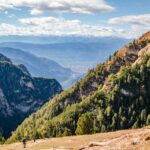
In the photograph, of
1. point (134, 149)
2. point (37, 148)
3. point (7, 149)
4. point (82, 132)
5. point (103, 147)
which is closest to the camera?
point (134, 149)

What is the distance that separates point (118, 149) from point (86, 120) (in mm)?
113460

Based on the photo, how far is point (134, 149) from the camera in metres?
69.9

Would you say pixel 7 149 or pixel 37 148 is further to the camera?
pixel 7 149

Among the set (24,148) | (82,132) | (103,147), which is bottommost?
(82,132)

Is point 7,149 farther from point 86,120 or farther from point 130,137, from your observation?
point 86,120

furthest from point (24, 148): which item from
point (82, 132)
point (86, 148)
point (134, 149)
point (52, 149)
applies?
point (82, 132)

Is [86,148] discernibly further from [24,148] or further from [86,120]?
[86,120]

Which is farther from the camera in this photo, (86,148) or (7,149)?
(7,149)

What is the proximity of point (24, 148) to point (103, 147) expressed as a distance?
38625 millimetres

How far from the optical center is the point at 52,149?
92000mm

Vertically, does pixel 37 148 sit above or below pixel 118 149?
below

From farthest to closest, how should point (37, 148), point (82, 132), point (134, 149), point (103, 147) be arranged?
point (82, 132) < point (37, 148) < point (103, 147) < point (134, 149)

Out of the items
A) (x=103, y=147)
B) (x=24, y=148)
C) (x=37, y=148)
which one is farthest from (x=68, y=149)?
(x=24, y=148)

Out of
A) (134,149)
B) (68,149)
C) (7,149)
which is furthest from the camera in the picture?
(7,149)
